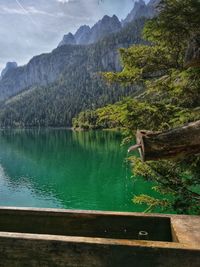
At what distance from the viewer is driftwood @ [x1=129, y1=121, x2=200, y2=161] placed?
3367 millimetres

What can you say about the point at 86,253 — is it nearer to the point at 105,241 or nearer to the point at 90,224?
the point at 105,241

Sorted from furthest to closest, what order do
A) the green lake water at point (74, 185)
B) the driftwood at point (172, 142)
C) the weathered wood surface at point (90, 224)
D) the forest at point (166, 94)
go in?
the green lake water at point (74, 185) → the forest at point (166, 94) → the weathered wood surface at point (90, 224) → the driftwood at point (172, 142)

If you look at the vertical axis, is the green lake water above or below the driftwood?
below

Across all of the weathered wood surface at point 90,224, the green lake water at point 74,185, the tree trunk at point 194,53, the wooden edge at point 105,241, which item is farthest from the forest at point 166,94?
the green lake water at point 74,185

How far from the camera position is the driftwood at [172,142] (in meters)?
3.37

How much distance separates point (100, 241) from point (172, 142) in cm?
139

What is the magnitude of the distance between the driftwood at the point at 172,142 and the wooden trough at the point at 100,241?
39.4 inches

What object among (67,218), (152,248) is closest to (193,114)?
(67,218)

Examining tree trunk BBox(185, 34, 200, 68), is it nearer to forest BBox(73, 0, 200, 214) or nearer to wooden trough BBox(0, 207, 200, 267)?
wooden trough BBox(0, 207, 200, 267)

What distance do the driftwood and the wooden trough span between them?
100 centimetres

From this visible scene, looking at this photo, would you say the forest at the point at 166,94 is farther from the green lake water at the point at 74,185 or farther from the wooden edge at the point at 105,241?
the green lake water at the point at 74,185

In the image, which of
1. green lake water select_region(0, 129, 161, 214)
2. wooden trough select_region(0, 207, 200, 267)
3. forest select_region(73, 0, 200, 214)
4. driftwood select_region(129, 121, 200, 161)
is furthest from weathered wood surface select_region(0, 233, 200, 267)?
green lake water select_region(0, 129, 161, 214)

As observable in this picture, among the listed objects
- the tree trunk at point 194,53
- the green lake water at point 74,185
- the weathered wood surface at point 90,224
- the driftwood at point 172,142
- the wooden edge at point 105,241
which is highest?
the tree trunk at point 194,53

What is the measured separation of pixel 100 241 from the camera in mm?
3682
